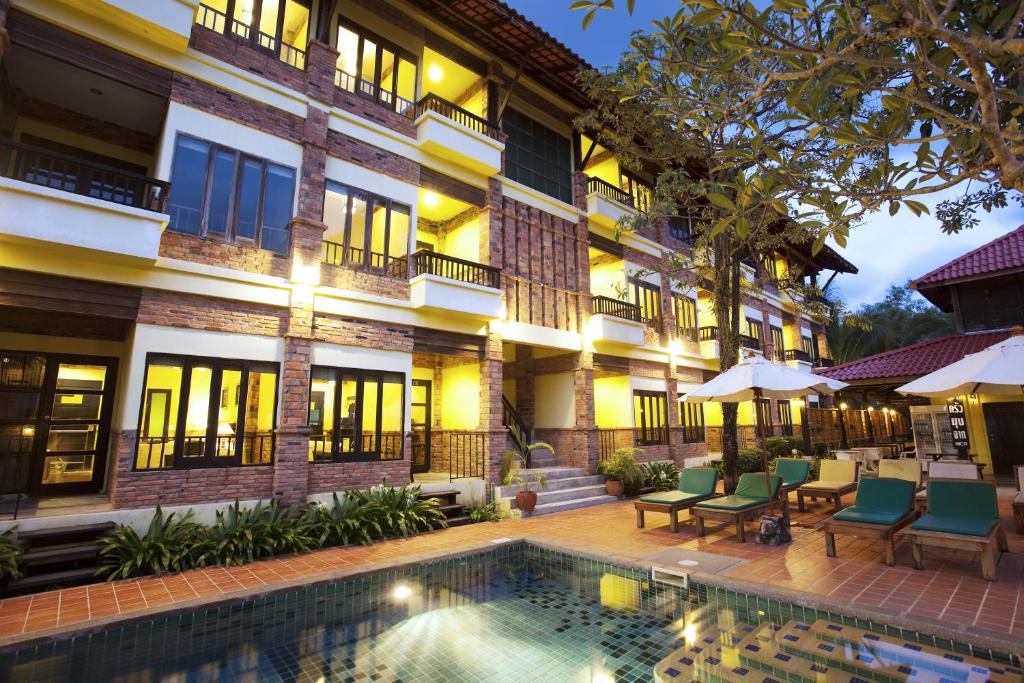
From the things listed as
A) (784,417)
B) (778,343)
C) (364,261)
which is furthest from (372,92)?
(784,417)

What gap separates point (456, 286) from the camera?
10.5 metres

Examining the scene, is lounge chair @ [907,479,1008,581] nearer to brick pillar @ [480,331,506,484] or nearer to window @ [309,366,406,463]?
brick pillar @ [480,331,506,484]

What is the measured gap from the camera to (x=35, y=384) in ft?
28.0

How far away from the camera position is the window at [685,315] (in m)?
17.7

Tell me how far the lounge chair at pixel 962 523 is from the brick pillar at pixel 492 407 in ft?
23.7

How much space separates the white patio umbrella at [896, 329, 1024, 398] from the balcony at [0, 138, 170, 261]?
11.4 meters

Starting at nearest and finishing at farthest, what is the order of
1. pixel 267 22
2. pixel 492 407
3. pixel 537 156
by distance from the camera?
pixel 267 22, pixel 492 407, pixel 537 156

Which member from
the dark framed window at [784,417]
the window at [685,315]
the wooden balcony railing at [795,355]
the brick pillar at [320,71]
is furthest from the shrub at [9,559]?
the wooden balcony railing at [795,355]

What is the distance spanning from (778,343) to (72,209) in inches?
986

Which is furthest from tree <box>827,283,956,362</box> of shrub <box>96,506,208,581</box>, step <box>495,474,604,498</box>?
shrub <box>96,506,208,581</box>

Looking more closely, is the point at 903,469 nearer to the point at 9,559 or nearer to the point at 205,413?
the point at 205,413

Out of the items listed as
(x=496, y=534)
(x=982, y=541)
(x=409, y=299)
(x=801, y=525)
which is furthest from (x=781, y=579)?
(x=409, y=299)

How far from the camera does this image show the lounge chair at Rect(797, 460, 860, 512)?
29.6ft

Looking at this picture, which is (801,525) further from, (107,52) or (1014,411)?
(107,52)
